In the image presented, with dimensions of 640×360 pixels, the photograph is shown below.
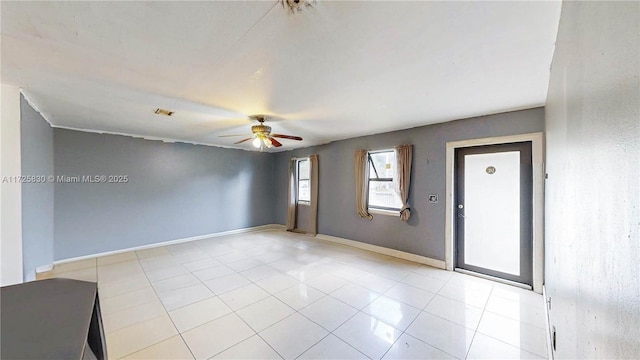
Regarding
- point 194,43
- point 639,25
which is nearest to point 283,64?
point 194,43

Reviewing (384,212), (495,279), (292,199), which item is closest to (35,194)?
(292,199)

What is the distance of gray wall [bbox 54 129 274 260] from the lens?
3.89 metres

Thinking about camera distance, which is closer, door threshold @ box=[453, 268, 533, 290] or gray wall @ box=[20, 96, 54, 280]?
gray wall @ box=[20, 96, 54, 280]

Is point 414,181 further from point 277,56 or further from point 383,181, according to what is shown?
point 277,56

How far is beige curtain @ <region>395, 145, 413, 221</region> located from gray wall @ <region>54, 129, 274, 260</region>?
411cm

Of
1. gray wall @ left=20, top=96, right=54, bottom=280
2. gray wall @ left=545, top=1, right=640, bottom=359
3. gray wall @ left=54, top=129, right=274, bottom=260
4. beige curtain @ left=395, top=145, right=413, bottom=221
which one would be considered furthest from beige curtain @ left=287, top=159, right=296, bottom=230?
gray wall @ left=545, top=1, right=640, bottom=359

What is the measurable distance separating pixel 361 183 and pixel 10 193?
4548mm

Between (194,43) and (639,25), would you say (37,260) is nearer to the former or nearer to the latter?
(194,43)

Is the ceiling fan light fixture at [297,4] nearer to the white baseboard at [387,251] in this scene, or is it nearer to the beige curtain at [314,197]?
the white baseboard at [387,251]

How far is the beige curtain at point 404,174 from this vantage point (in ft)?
12.9

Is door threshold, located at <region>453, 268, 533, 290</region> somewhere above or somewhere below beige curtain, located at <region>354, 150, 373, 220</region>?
below

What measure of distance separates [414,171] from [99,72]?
164 inches

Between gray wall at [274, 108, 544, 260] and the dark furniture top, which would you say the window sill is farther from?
the dark furniture top

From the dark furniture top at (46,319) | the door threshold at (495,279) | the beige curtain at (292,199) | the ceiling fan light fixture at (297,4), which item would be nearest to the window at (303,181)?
the beige curtain at (292,199)
